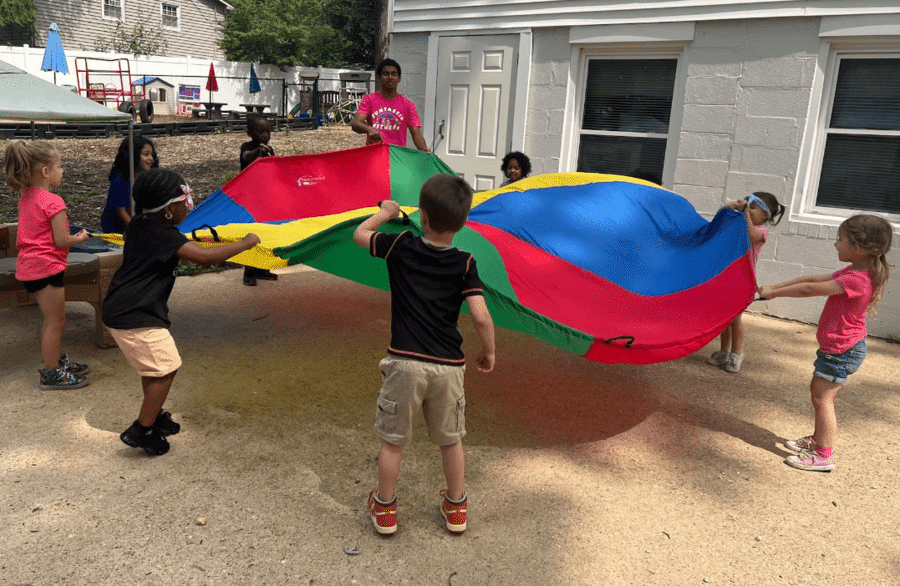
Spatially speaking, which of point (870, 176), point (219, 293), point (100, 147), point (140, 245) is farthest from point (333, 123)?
point (140, 245)

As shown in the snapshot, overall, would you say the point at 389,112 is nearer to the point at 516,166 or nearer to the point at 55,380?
the point at 516,166

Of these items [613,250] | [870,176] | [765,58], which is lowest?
[613,250]

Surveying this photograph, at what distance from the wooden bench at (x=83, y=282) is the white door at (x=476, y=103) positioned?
401cm

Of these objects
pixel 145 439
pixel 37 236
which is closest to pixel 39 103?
pixel 37 236

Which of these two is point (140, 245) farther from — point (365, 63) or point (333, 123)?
point (365, 63)

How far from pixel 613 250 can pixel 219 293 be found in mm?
3715

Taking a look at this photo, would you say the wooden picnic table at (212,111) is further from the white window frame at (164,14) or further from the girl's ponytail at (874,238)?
the girl's ponytail at (874,238)

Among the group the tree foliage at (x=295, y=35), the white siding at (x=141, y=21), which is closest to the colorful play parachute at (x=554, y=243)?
the white siding at (x=141, y=21)

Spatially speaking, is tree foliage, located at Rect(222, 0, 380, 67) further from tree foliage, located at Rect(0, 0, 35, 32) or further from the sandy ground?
the sandy ground

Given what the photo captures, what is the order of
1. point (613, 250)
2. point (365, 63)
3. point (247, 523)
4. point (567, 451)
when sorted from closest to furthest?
point (247, 523) → point (567, 451) → point (613, 250) → point (365, 63)

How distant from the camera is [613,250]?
4309 mm

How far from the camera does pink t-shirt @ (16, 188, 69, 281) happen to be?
12.7 feet

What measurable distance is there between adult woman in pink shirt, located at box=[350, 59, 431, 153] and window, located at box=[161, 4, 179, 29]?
28.5 meters

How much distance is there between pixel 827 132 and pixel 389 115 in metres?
3.75
